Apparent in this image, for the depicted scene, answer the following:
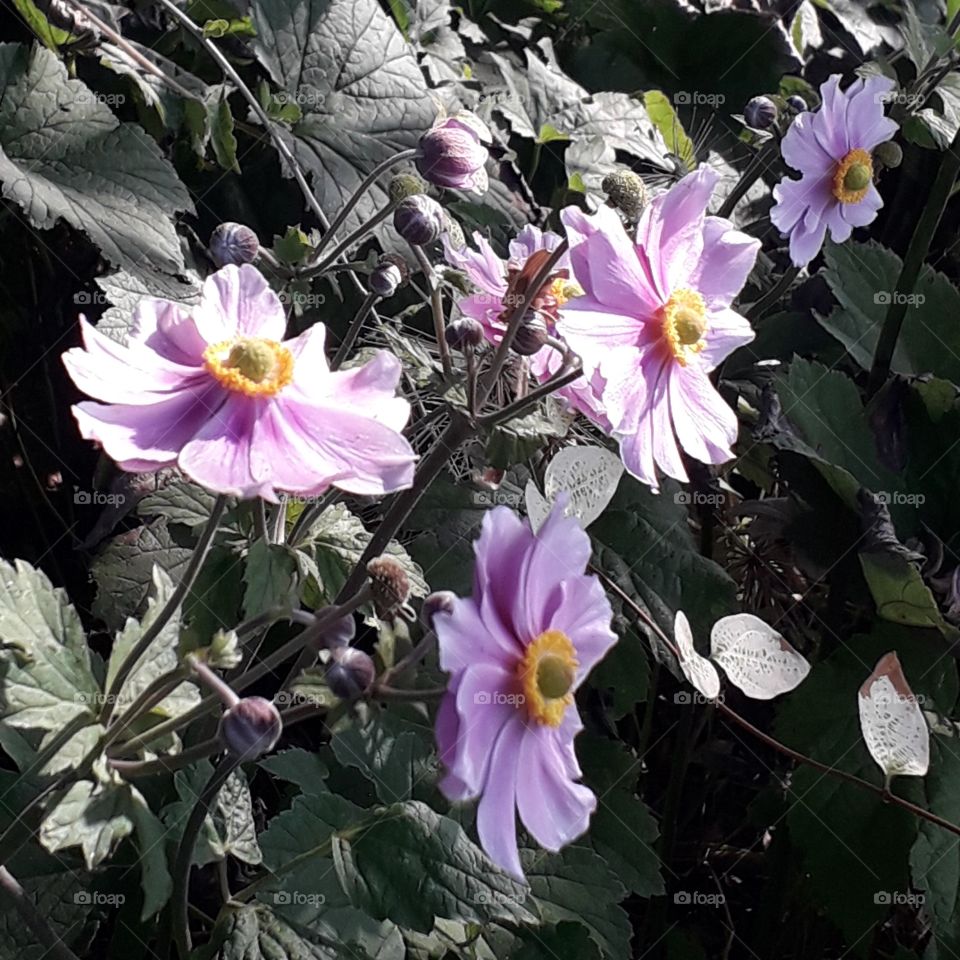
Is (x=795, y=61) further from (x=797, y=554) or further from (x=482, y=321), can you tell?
(x=482, y=321)

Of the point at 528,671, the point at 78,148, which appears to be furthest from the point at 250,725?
the point at 78,148

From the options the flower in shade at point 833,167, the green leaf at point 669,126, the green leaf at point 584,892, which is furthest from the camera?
the green leaf at point 669,126

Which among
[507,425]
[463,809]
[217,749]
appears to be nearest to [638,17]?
[507,425]

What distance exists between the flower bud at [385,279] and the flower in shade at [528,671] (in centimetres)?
37

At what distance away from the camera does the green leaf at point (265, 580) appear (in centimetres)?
87

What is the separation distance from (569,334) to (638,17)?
53.2 inches

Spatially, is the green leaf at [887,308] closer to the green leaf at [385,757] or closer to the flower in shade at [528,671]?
the green leaf at [385,757]

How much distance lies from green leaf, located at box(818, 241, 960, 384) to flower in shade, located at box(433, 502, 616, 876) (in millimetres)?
1042

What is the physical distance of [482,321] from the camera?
1.05 metres

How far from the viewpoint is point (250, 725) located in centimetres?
66

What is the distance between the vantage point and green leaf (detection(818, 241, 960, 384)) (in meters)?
1.60

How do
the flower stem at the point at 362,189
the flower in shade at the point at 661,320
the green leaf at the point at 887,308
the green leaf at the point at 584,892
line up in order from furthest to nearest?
the green leaf at the point at 887,308
the green leaf at the point at 584,892
the flower stem at the point at 362,189
the flower in shade at the point at 661,320

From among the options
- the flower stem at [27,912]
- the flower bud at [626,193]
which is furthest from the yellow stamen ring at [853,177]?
the flower stem at [27,912]

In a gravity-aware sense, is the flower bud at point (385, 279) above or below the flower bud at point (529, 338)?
above
